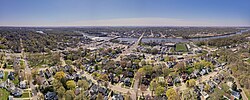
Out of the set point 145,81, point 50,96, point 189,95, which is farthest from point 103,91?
Result: point 189,95

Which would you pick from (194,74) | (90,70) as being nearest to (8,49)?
(90,70)

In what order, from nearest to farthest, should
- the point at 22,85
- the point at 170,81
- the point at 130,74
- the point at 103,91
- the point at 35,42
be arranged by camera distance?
1. the point at 103,91
2. the point at 22,85
3. the point at 170,81
4. the point at 130,74
5. the point at 35,42

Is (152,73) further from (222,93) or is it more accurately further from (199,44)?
(199,44)

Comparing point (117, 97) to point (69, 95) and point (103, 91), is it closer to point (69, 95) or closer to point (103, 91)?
point (103, 91)

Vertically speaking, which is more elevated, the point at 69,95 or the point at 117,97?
the point at 69,95

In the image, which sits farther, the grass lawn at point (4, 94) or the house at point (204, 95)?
the house at point (204, 95)

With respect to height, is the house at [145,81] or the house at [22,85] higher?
the house at [22,85]

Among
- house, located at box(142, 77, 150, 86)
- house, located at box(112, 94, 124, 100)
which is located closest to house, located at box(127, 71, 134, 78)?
house, located at box(142, 77, 150, 86)

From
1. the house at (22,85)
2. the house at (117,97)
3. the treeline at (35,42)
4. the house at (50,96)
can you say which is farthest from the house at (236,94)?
the treeline at (35,42)

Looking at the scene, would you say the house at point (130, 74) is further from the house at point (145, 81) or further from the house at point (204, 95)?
the house at point (204, 95)

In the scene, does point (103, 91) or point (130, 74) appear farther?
point (130, 74)

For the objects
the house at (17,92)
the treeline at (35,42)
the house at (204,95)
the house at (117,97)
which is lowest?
the house at (204,95)
